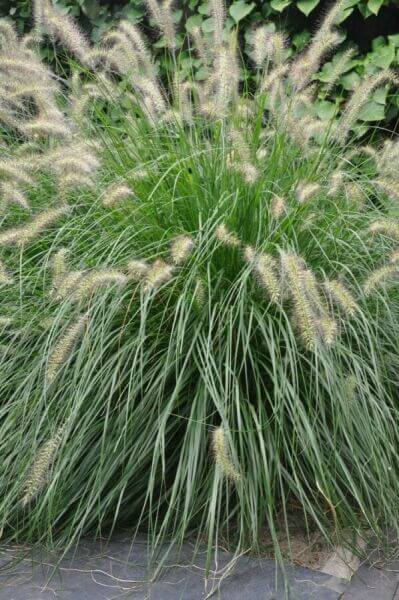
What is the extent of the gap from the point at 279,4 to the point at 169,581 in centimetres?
336

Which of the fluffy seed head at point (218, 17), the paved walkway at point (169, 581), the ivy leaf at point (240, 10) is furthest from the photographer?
the ivy leaf at point (240, 10)

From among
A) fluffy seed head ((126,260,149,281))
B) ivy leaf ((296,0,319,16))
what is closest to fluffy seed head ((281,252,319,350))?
fluffy seed head ((126,260,149,281))

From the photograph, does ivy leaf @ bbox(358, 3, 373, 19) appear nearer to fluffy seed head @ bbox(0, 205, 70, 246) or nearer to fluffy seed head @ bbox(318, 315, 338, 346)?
fluffy seed head @ bbox(0, 205, 70, 246)

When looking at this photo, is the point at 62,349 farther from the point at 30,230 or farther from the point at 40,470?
the point at 30,230

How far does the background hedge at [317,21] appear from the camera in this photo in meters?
4.55

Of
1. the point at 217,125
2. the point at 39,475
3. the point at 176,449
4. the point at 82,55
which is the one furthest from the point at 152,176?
the point at 39,475

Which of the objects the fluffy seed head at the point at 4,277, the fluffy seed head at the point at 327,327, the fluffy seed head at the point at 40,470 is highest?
the fluffy seed head at the point at 4,277

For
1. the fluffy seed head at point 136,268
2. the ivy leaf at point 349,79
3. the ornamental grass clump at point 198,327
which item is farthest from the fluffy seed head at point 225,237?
the ivy leaf at point 349,79

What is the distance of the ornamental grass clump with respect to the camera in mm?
2611

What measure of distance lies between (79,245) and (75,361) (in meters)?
0.53

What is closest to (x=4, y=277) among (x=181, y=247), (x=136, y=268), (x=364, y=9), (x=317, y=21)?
(x=136, y=268)

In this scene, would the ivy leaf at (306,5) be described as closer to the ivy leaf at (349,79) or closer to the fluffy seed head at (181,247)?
the ivy leaf at (349,79)

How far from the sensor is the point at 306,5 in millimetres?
4637

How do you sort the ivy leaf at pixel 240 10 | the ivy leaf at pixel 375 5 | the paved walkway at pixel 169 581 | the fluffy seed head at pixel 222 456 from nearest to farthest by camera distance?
the fluffy seed head at pixel 222 456
the paved walkway at pixel 169 581
the ivy leaf at pixel 375 5
the ivy leaf at pixel 240 10
